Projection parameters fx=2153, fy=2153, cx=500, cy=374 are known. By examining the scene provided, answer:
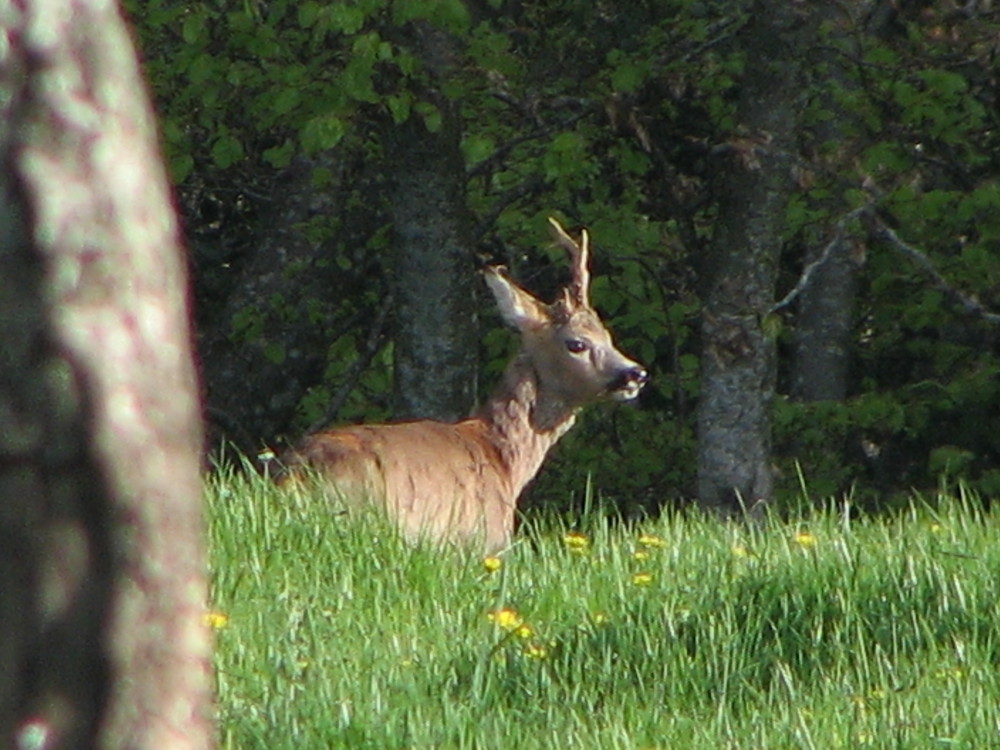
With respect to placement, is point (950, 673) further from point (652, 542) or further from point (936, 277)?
point (936, 277)

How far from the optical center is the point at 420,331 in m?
11.0

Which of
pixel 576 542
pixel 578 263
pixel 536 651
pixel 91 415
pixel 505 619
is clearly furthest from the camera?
pixel 578 263

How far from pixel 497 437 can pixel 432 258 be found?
3.49 ft

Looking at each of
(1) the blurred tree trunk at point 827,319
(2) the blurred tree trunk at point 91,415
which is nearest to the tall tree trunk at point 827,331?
(1) the blurred tree trunk at point 827,319

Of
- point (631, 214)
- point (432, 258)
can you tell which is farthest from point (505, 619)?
point (631, 214)

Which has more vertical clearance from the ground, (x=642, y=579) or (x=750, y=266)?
(x=750, y=266)

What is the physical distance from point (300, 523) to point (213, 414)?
715 cm

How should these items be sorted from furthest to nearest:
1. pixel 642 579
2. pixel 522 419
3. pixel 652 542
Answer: pixel 522 419 < pixel 652 542 < pixel 642 579

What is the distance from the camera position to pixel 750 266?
410 inches

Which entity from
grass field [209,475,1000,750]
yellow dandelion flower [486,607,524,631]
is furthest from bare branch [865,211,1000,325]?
yellow dandelion flower [486,607,524,631]

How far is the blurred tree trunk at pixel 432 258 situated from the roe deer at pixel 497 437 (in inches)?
10.7

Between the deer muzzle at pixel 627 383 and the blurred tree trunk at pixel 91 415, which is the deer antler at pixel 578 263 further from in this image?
the blurred tree trunk at pixel 91 415

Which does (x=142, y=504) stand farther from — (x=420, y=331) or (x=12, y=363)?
(x=420, y=331)

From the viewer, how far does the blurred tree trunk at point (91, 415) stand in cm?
216
